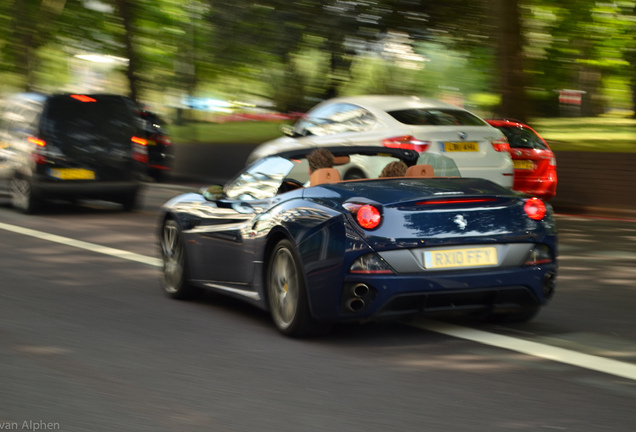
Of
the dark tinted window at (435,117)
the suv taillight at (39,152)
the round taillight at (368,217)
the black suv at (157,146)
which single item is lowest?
the black suv at (157,146)

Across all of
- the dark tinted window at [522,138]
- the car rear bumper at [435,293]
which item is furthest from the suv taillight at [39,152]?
the car rear bumper at [435,293]

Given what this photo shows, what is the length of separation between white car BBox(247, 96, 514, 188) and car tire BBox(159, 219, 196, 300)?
4.06 metres

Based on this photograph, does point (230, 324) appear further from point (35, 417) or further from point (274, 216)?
point (35, 417)

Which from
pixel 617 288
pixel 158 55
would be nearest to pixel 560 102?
pixel 158 55

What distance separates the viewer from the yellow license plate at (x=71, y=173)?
1599 centimetres

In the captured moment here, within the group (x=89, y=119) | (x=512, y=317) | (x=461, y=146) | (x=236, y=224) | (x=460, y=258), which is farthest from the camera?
(x=89, y=119)

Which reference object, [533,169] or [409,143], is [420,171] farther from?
[533,169]

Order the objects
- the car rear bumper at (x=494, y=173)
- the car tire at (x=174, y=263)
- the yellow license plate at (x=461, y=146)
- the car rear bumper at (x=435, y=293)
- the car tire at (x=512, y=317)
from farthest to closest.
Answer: the car rear bumper at (x=494, y=173), the yellow license plate at (x=461, y=146), the car tire at (x=174, y=263), the car tire at (x=512, y=317), the car rear bumper at (x=435, y=293)

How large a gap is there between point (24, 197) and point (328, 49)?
31.0ft

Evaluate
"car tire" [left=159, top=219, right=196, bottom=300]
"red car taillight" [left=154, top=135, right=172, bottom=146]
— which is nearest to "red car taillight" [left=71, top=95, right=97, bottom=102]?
"red car taillight" [left=154, top=135, right=172, bottom=146]

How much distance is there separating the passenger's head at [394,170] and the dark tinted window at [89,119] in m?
9.78

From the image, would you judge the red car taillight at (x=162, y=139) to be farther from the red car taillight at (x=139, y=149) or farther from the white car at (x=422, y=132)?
the white car at (x=422, y=132)

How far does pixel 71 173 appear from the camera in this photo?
16094mm

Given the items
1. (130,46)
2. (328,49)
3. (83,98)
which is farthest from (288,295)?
(130,46)
